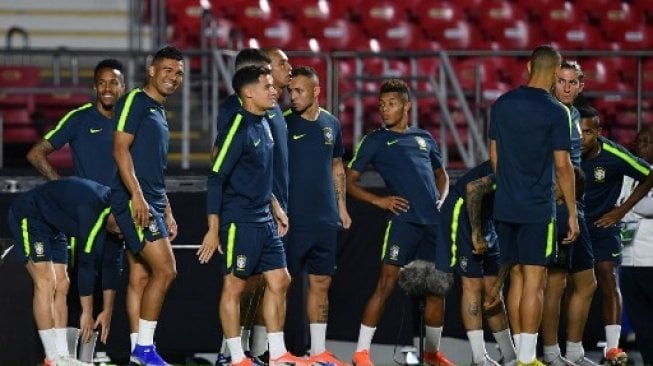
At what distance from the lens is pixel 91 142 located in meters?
9.38

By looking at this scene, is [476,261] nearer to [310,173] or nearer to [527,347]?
[527,347]

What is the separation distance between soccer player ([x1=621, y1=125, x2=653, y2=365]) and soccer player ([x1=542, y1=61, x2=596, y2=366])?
56cm

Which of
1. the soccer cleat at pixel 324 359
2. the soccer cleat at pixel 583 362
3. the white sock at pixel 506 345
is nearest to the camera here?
the soccer cleat at pixel 324 359

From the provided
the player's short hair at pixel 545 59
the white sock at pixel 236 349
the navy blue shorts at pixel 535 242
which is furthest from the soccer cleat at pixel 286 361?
the player's short hair at pixel 545 59

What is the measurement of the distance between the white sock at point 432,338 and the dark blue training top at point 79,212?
2.17 m

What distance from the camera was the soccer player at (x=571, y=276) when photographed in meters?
9.08

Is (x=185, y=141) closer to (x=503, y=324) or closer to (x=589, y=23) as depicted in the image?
(x=503, y=324)

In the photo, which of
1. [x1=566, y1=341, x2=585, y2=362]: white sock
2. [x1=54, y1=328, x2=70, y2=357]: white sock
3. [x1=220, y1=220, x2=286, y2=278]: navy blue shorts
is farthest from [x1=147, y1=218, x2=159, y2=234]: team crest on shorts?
[x1=566, y1=341, x2=585, y2=362]: white sock

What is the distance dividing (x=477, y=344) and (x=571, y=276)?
2.33 ft

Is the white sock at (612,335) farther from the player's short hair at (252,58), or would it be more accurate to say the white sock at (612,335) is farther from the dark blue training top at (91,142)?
the dark blue training top at (91,142)

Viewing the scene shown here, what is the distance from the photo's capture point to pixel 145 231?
8719 mm

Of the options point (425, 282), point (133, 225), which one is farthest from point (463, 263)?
point (133, 225)

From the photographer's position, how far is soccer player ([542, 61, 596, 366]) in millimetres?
9078

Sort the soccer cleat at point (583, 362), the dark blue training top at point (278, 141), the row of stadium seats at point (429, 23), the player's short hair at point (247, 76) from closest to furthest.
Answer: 1. the player's short hair at point (247, 76)
2. the dark blue training top at point (278, 141)
3. the soccer cleat at point (583, 362)
4. the row of stadium seats at point (429, 23)
